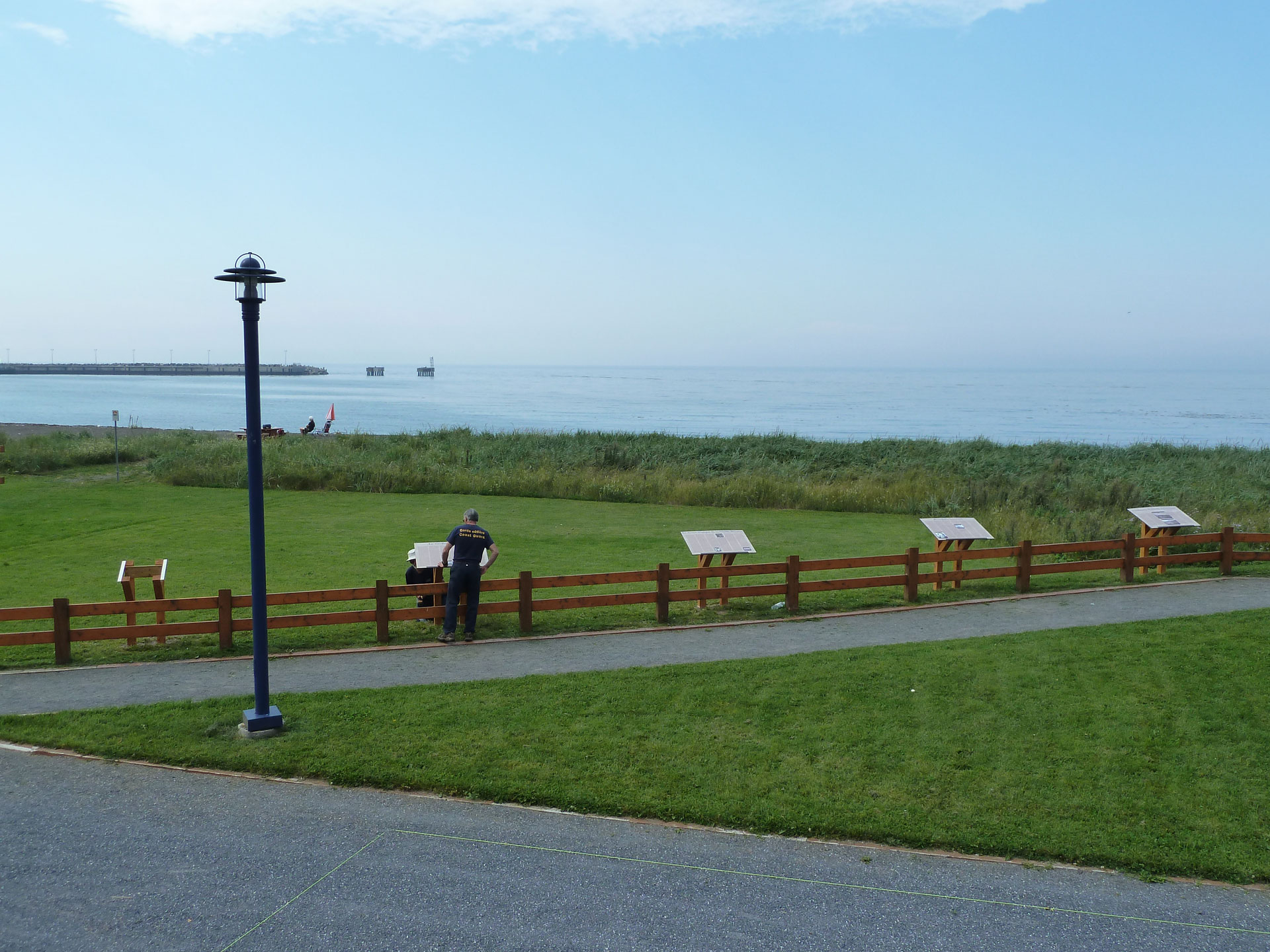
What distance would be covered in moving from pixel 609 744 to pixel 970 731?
3.41 metres

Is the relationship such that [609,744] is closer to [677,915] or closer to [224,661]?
[677,915]

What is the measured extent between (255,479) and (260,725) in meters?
2.28

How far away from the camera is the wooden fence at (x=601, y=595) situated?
10820 mm

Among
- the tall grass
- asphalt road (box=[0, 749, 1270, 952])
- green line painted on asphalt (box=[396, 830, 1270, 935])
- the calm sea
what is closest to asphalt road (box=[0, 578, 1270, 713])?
asphalt road (box=[0, 749, 1270, 952])

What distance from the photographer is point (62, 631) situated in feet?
34.8

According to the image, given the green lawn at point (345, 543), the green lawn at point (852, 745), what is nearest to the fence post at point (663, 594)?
the green lawn at point (345, 543)

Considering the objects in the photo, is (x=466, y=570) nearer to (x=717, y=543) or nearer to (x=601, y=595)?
(x=601, y=595)

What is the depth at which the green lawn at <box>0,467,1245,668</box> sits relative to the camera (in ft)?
43.1

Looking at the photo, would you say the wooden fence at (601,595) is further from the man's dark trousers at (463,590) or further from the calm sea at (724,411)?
the calm sea at (724,411)

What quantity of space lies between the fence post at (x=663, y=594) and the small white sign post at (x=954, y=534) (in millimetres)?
4536

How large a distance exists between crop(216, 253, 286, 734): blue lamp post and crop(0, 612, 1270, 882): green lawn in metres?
0.26

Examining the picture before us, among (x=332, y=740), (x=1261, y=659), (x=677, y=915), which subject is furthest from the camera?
(x=1261, y=659)

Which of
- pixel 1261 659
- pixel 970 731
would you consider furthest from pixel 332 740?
pixel 1261 659

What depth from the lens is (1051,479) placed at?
Result: 27.4 metres
